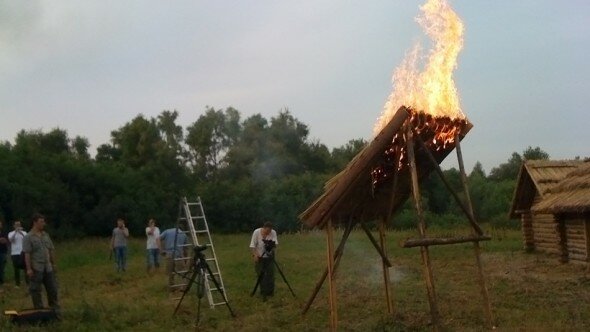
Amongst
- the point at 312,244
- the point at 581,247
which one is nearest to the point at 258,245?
the point at 581,247

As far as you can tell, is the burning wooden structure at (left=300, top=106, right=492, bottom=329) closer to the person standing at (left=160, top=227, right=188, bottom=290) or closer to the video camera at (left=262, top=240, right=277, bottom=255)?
the video camera at (left=262, top=240, right=277, bottom=255)

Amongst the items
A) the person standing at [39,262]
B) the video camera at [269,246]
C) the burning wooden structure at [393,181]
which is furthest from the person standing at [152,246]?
the burning wooden structure at [393,181]

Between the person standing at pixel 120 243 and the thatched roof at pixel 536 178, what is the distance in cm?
1283

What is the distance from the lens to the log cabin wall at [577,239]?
739 inches

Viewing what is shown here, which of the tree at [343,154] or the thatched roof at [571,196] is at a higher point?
the tree at [343,154]

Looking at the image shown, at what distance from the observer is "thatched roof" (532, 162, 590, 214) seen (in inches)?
697

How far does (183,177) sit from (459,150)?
154 ft

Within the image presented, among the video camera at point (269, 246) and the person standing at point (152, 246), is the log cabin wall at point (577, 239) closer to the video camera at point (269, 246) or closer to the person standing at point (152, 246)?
the video camera at point (269, 246)

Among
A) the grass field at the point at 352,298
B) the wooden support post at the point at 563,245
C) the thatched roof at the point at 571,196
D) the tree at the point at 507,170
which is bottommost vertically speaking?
the grass field at the point at 352,298

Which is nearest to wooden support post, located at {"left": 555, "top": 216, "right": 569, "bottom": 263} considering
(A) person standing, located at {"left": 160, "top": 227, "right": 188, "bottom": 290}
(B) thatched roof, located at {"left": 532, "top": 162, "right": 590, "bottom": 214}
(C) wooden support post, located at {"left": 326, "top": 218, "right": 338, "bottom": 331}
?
(B) thatched roof, located at {"left": 532, "top": 162, "right": 590, "bottom": 214}

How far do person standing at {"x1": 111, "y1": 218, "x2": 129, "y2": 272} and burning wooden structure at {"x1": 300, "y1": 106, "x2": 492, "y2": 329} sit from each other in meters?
10.3

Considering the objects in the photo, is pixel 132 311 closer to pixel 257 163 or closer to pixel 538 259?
pixel 538 259

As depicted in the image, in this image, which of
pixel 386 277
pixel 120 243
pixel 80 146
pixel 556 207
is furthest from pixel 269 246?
pixel 80 146

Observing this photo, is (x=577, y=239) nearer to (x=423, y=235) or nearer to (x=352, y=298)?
(x=352, y=298)
